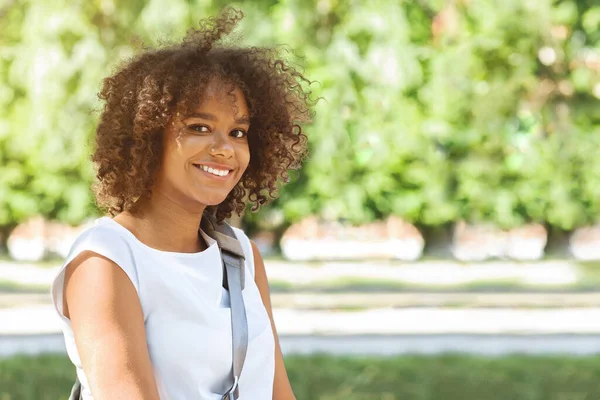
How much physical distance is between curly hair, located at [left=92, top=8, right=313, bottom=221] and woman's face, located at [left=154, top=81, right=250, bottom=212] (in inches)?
0.8

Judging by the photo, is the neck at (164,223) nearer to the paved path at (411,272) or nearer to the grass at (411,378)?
the grass at (411,378)

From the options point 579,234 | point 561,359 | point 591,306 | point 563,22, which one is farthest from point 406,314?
point 579,234

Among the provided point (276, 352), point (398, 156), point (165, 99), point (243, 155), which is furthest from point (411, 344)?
point (165, 99)

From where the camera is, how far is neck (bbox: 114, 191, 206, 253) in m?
1.92

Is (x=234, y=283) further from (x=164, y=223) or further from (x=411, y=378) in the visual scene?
(x=411, y=378)

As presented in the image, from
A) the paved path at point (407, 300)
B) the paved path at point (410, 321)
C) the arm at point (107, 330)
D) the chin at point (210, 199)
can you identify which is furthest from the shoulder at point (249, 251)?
the paved path at point (407, 300)

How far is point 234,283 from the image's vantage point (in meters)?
1.97

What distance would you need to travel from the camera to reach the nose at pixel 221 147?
6.43ft

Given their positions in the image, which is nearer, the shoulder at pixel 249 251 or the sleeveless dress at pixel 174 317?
the sleeveless dress at pixel 174 317

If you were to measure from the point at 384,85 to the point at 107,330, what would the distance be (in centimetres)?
830

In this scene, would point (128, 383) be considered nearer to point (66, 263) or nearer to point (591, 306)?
point (66, 263)

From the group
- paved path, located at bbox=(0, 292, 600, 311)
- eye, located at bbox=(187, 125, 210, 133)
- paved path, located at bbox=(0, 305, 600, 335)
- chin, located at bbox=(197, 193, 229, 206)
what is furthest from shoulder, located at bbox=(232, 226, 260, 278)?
paved path, located at bbox=(0, 292, 600, 311)

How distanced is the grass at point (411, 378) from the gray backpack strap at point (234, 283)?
4314 millimetres

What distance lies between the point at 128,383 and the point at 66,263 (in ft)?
0.74
